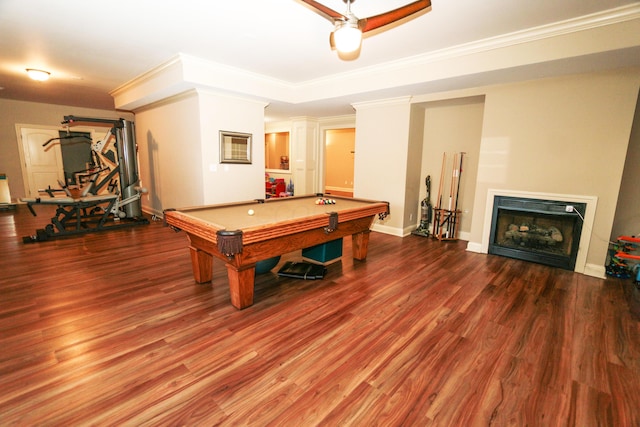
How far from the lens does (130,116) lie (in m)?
9.22

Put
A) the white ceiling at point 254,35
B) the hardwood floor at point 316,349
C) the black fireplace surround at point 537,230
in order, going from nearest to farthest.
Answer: the hardwood floor at point 316,349
the white ceiling at point 254,35
the black fireplace surround at point 537,230

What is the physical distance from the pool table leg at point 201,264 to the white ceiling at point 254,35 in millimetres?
2393

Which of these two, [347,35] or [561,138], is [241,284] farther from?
[561,138]

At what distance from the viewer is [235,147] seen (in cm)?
509

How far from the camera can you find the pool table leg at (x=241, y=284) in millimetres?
2461

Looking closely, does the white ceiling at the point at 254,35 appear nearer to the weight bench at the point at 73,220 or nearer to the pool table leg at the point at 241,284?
the weight bench at the point at 73,220

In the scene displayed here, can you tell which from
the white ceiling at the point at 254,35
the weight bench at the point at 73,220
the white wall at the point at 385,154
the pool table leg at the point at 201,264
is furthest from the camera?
the white wall at the point at 385,154

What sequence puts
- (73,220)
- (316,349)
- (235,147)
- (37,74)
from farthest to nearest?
1. (73,220)
2. (235,147)
3. (37,74)
4. (316,349)

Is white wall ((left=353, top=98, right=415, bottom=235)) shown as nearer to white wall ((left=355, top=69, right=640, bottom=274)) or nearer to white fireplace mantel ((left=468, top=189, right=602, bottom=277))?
white wall ((left=355, top=69, right=640, bottom=274))

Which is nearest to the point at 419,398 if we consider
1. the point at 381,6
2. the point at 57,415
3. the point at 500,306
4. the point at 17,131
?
the point at 500,306

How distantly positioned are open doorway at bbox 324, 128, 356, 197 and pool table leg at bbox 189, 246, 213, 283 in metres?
8.45

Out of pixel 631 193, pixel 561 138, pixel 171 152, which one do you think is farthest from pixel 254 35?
pixel 631 193

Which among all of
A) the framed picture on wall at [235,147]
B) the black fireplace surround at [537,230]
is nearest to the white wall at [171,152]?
the framed picture on wall at [235,147]

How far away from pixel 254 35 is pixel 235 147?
214 centimetres
